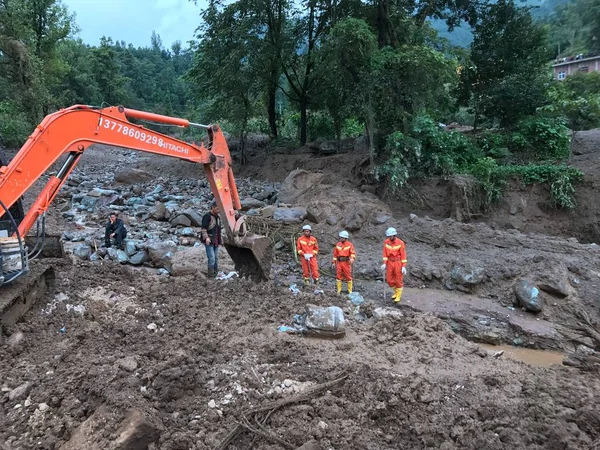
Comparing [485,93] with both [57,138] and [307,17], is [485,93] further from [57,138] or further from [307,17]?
[57,138]

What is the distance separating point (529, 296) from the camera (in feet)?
26.9

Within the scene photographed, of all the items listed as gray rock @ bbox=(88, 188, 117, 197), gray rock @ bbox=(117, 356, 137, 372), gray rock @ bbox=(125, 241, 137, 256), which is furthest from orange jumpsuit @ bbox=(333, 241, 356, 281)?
gray rock @ bbox=(88, 188, 117, 197)

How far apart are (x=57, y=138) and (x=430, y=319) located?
5.13 meters

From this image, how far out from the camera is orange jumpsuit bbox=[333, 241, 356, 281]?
8.28 m

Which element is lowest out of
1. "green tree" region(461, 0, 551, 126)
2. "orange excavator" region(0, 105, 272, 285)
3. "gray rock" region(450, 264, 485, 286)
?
"gray rock" region(450, 264, 485, 286)

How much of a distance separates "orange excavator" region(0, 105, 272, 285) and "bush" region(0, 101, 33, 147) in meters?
17.2

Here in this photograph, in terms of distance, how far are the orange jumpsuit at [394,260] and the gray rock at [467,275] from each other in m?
1.71

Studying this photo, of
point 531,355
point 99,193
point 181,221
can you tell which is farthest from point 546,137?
point 99,193

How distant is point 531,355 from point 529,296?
150cm

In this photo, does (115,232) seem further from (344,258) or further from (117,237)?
(344,258)

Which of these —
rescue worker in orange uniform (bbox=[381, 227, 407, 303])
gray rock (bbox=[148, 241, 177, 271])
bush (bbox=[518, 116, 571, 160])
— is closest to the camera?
rescue worker in orange uniform (bbox=[381, 227, 407, 303])

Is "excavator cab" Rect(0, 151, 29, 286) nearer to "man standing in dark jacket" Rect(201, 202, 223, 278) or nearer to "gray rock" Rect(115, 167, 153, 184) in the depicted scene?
"man standing in dark jacket" Rect(201, 202, 223, 278)

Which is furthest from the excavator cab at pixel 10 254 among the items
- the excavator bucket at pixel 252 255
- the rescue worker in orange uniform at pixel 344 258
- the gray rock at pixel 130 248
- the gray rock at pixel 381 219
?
the gray rock at pixel 381 219

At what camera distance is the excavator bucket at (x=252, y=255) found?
6.97 meters
